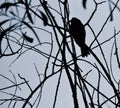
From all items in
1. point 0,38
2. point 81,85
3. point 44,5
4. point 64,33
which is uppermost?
point 44,5

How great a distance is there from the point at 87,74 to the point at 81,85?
0.77 feet

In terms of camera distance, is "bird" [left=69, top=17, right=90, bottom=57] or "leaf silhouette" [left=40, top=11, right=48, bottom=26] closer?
"leaf silhouette" [left=40, top=11, right=48, bottom=26]

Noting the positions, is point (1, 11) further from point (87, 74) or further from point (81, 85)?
point (87, 74)

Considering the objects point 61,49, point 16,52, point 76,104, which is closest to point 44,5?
point 61,49

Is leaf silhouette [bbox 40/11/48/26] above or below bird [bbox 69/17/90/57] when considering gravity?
below

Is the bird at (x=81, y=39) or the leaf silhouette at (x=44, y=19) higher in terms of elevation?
the bird at (x=81, y=39)

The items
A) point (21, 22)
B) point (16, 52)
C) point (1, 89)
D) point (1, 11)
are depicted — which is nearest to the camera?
point (21, 22)

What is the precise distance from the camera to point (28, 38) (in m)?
1.24

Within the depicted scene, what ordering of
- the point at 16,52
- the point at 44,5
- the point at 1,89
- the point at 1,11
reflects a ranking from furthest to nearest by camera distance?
the point at 16,52
the point at 1,89
the point at 44,5
the point at 1,11

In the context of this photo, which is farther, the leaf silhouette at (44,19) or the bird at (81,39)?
the bird at (81,39)

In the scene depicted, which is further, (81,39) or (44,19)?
(81,39)

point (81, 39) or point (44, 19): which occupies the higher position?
point (81, 39)

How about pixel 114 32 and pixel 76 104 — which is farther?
pixel 114 32

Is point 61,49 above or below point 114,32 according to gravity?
below
